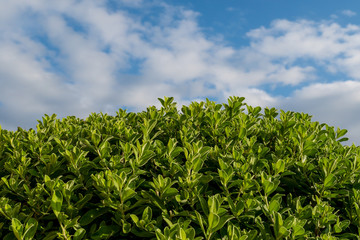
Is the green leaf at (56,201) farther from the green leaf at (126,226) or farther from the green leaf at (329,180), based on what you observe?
the green leaf at (329,180)

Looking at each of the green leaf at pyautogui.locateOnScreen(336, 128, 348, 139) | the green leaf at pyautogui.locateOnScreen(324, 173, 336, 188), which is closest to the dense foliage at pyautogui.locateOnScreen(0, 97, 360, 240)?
the green leaf at pyautogui.locateOnScreen(324, 173, 336, 188)

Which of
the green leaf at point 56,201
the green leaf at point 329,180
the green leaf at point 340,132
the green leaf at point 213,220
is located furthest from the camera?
the green leaf at point 340,132

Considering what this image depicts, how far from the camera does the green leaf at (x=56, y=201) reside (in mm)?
3648

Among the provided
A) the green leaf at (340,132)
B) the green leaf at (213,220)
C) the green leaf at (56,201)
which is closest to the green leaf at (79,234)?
the green leaf at (56,201)

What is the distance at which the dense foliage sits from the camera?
3.66 metres

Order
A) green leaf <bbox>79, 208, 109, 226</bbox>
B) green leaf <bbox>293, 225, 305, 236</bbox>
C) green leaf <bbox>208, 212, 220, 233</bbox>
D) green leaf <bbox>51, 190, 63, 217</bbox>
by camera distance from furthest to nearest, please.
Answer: green leaf <bbox>79, 208, 109, 226</bbox>
green leaf <bbox>51, 190, 63, 217</bbox>
green leaf <bbox>293, 225, 305, 236</bbox>
green leaf <bbox>208, 212, 220, 233</bbox>

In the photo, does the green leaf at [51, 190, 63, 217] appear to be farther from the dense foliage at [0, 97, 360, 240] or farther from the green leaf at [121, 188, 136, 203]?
the green leaf at [121, 188, 136, 203]

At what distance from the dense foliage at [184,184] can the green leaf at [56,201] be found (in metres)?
0.01

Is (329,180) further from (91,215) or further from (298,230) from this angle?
(91,215)

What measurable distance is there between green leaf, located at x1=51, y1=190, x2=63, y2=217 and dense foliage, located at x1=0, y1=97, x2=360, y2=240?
0.4 inches

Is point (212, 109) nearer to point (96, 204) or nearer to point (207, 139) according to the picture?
point (207, 139)

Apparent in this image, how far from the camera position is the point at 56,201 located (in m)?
3.67

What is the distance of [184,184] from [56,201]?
1314 millimetres

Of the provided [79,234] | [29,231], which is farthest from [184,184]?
[29,231]
